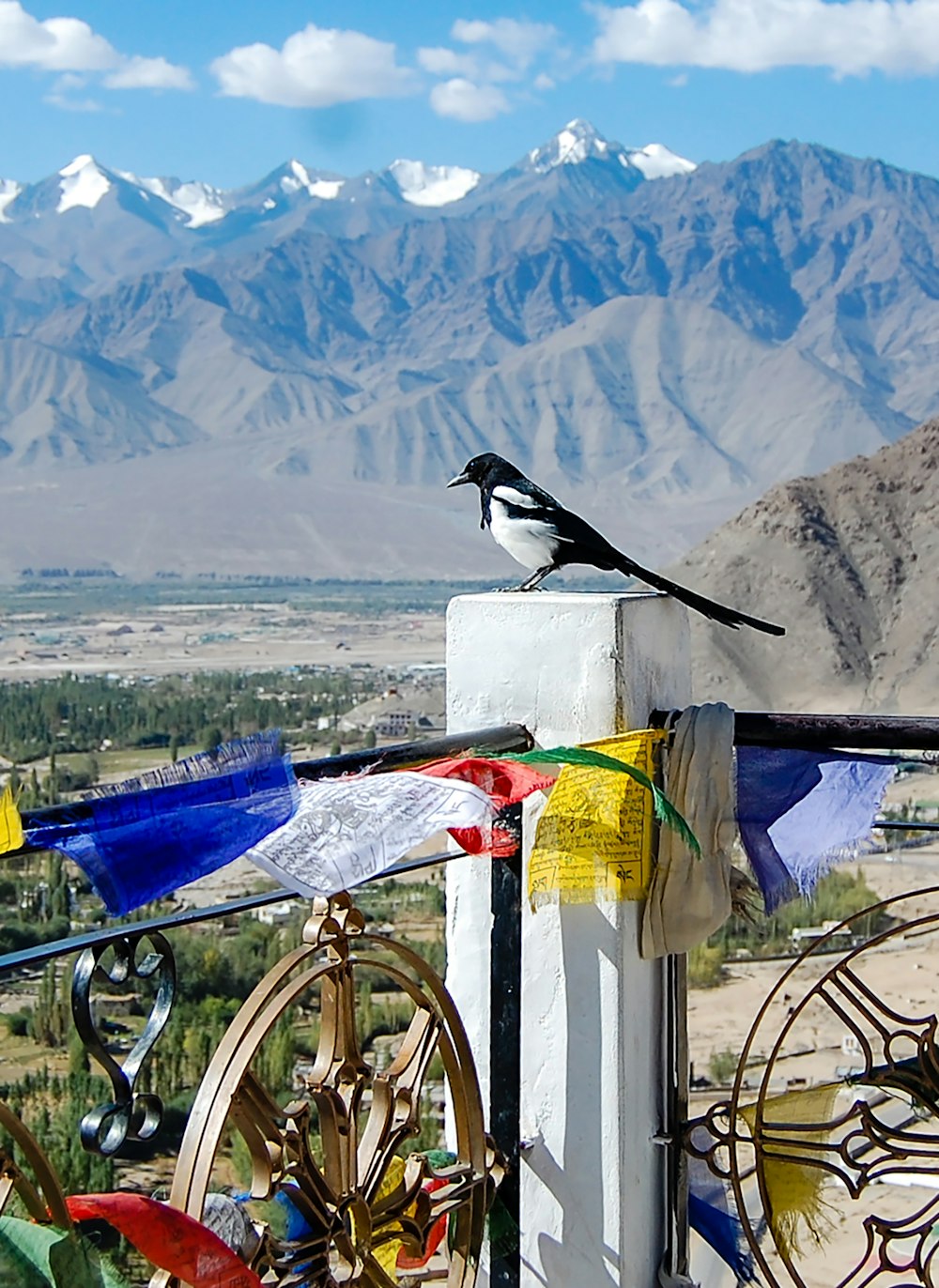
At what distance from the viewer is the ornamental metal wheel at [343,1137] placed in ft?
5.56

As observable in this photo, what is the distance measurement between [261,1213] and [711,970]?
2471 cm

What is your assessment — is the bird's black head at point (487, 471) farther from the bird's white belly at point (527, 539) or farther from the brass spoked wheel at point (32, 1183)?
the brass spoked wheel at point (32, 1183)

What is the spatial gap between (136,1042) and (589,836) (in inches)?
28.8

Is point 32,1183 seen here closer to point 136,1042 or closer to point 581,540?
point 136,1042

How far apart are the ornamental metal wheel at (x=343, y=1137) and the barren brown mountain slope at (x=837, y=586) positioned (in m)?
36.0

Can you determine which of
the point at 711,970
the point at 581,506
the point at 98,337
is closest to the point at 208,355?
the point at 98,337

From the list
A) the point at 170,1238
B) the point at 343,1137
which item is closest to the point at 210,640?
the point at 343,1137

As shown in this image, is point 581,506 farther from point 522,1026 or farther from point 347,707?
point 522,1026

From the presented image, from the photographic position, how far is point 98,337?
655 feet

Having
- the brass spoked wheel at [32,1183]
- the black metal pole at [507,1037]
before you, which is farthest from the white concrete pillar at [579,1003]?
the brass spoked wheel at [32,1183]

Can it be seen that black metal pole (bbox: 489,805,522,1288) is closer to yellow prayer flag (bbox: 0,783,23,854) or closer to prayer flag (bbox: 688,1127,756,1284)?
prayer flag (bbox: 688,1127,756,1284)

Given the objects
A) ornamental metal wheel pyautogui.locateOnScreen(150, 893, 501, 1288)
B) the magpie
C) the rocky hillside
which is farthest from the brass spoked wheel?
the rocky hillside

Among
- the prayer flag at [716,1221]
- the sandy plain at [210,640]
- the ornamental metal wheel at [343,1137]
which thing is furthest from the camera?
the sandy plain at [210,640]

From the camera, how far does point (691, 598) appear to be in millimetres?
2391
